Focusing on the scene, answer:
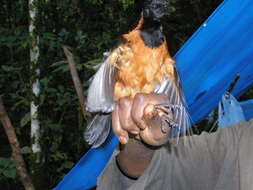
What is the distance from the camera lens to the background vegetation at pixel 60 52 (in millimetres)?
3061

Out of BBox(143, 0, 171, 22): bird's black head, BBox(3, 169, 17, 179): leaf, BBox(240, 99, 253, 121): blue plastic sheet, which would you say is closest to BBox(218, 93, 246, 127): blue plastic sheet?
BBox(240, 99, 253, 121): blue plastic sheet

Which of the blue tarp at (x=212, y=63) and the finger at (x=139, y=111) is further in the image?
the blue tarp at (x=212, y=63)

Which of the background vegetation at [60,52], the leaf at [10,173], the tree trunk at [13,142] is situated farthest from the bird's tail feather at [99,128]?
the background vegetation at [60,52]

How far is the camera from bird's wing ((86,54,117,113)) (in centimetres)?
101

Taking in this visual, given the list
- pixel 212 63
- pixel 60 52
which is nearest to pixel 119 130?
pixel 212 63

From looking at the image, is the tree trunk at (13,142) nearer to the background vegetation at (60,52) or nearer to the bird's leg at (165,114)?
the bird's leg at (165,114)

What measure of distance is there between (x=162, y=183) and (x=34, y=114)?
1.70m

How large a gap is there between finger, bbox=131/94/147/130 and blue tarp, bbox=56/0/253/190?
54 cm

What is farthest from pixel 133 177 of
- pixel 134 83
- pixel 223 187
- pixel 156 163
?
pixel 134 83

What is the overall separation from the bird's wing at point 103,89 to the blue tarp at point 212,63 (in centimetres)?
27

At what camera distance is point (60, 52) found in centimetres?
339

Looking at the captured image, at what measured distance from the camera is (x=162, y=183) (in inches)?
34.2

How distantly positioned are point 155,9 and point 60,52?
231 cm

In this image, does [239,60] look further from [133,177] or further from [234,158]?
[133,177]
